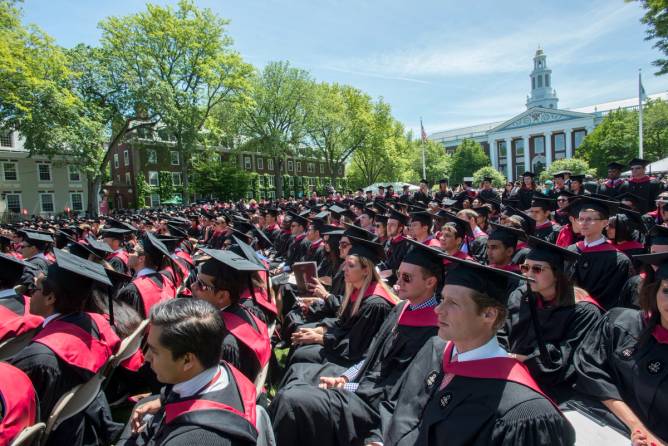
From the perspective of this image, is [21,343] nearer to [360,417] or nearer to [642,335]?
[360,417]

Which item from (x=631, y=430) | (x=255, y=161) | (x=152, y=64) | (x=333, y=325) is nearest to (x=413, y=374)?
(x=631, y=430)

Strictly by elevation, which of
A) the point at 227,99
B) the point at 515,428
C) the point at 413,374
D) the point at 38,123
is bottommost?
the point at 413,374

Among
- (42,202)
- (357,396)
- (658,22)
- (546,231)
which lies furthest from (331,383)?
(42,202)

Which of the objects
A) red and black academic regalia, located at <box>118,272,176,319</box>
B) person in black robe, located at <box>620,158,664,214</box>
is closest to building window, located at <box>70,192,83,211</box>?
red and black academic regalia, located at <box>118,272,176,319</box>

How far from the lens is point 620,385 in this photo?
2.51m

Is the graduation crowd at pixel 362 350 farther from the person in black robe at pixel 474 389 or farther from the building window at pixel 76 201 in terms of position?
the building window at pixel 76 201

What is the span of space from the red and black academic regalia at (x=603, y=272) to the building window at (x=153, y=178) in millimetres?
44619

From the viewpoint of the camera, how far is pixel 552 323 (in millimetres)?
2998

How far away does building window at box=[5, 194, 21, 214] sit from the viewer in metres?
34.2

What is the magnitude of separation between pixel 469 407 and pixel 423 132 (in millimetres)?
34585

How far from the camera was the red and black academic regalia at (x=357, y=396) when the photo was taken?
255 centimetres

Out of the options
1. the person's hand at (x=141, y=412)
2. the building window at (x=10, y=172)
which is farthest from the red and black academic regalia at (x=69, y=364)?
the building window at (x=10, y=172)

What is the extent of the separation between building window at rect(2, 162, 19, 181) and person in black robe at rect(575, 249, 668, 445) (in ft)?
146

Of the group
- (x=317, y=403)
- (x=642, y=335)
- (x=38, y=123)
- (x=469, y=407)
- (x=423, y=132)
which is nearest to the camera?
(x=469, y=407)
